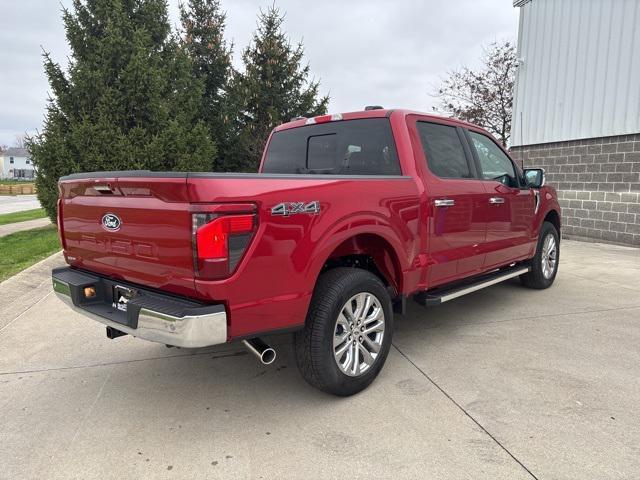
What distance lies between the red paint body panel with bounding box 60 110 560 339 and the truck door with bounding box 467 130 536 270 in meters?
0.58

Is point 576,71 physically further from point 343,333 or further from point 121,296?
point 121,296

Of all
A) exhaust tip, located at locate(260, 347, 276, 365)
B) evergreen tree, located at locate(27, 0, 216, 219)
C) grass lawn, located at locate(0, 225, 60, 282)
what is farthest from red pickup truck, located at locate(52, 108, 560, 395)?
evergreen tree, located at locate(27, 0, 216, 219)

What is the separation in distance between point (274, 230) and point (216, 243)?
1.09 ft

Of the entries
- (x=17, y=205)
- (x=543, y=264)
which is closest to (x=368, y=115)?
(x=543, y=264)

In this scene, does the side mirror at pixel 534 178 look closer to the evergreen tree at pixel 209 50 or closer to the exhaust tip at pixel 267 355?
the exhaust tip at pixel 267 355

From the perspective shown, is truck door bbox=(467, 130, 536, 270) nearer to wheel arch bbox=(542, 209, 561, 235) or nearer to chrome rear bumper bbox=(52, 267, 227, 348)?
wheel arch bbox=(542, 209, 561, 235)

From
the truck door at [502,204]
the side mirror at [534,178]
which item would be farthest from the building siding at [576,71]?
the truck door at [502,204]

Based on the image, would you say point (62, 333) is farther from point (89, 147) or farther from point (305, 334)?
point (89, 147)

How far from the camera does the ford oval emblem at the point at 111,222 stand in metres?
2.76

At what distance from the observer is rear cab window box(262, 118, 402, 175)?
3.71m

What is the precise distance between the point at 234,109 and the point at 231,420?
1223 cm

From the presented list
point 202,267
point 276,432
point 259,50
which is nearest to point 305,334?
point 276,432

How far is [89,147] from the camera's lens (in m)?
9.05

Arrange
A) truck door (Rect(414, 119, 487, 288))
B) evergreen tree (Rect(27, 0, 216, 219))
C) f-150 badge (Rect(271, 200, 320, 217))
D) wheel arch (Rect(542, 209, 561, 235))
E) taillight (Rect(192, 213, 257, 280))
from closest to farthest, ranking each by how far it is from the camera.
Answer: taillight (Rect(192, 213, 257, 280))
f-150 badge (Rect(271, 200, 320, 217))
truck door (Rect(414, 119, 487, 288))
wheel arch (Rect(542, 209, 561, 235))
evergreen tree (Rect(27, 0, 216, 219))
